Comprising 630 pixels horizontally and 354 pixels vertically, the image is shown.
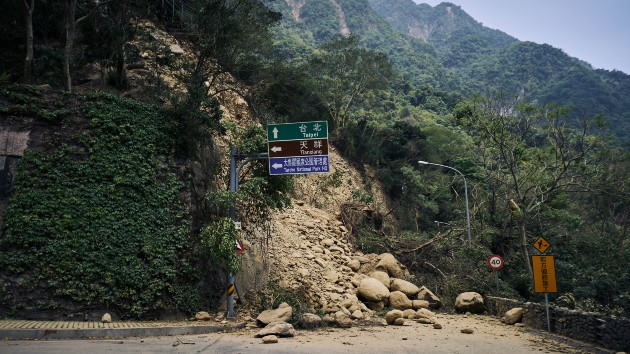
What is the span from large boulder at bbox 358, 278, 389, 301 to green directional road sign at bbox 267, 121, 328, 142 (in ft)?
21.0

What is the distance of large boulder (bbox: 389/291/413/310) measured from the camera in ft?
53.8

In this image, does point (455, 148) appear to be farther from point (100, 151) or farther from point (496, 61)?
point (496, 61)

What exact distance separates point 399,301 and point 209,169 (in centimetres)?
855

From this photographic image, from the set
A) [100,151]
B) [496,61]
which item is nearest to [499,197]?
[100,151]

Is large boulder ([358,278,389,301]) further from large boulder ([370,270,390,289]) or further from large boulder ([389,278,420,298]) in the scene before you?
large boulder ([389,278,420,298])

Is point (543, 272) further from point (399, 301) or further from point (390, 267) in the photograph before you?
point (390, 267)

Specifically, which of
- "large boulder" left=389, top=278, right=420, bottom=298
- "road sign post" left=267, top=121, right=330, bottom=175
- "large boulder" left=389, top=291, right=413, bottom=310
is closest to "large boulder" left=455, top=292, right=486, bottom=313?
"large boulder" left=389, top=278, right=420, bottom=298

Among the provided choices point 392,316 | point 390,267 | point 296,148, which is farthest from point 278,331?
point 390,267

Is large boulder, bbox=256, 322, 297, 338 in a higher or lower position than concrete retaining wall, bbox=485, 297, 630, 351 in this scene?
higher

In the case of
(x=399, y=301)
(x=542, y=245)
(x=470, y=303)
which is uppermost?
(x=542, y=245)

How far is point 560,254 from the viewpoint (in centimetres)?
2250

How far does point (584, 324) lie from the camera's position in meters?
11.3

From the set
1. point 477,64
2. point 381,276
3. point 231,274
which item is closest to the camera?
point 231,274

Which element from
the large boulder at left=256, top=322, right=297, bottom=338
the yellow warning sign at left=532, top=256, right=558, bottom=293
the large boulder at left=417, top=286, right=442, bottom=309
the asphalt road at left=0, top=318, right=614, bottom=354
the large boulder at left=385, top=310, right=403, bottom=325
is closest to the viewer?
the asphalt road at left=0, top=318, right=614, bottom=354
